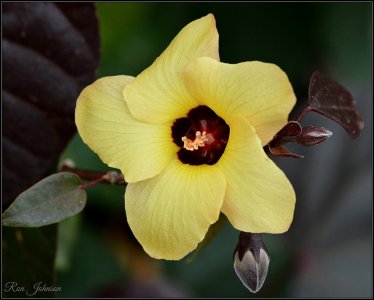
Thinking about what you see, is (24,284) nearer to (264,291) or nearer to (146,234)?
(146,234)

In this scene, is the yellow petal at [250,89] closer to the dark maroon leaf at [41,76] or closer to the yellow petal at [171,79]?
the yellow petal at [171,79]

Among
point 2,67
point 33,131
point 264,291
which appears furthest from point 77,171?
point 264,291

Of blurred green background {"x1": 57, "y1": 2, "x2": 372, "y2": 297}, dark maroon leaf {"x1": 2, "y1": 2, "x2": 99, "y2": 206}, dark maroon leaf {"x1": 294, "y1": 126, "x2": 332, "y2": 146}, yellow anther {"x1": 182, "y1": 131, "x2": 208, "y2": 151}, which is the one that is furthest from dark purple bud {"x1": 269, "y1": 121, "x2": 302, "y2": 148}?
blurred green background {"x1": 57, "y1": 2, "x2": 372, "y2": 297}

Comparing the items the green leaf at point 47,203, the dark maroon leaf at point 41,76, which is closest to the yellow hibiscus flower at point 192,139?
the green leaf at point 47,203
